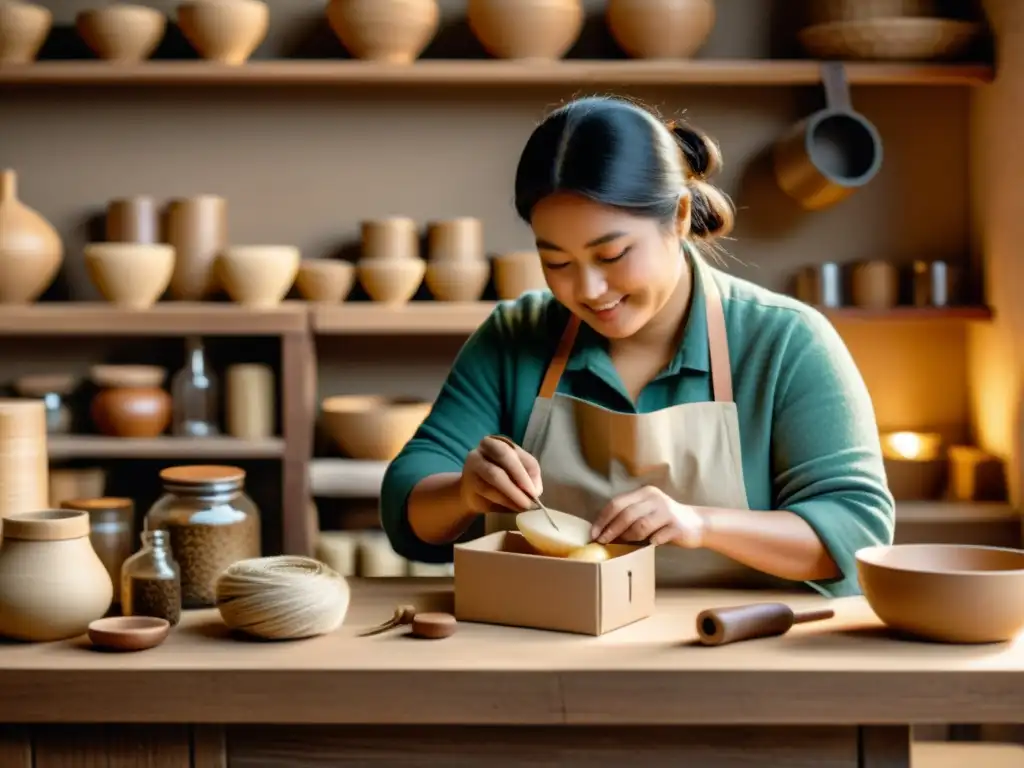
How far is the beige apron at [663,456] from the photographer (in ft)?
7.06

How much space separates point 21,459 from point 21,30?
211 centimetres

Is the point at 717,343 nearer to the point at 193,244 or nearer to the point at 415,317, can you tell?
the point at 415,317

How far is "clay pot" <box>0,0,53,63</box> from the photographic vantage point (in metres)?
3.77

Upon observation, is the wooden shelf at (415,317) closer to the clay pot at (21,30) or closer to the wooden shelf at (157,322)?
the wooden shelf at (157,322)

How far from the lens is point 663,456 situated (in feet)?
7.14

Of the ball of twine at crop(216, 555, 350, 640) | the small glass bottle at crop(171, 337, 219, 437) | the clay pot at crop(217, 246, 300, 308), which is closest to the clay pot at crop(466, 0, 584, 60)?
the clay pot at crop(217, 246, 300, 308)

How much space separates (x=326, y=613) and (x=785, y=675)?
1.85 feet

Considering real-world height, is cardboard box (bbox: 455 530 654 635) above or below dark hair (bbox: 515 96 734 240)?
below

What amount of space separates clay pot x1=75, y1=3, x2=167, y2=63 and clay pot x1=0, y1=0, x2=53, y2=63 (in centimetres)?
11

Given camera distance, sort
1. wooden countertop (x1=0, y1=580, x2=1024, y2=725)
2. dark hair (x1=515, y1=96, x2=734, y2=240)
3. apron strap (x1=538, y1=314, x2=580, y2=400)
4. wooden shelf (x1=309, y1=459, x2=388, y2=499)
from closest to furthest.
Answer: wooden countertop (x1=0, y1=580, x2=1024, y2=725)
dark hair (x1=515, y1=96, x2=734, y2=240)
apron strap (x1=538, y1=314, x2=580, y2=400)
wooden shelf (x1=309, y1=459, x2=388, y2=499)

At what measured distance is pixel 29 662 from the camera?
1579 mm

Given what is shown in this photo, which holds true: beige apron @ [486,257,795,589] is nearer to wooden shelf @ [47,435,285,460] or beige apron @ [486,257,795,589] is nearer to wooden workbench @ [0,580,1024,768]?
wooden workbench @ [0,580,1024,768]

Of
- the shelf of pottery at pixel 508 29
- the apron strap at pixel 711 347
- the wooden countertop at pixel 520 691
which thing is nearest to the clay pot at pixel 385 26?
A: the shelf of pottery at pixel 508 29

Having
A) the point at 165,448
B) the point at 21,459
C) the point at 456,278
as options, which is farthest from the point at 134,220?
the point at 21,459
